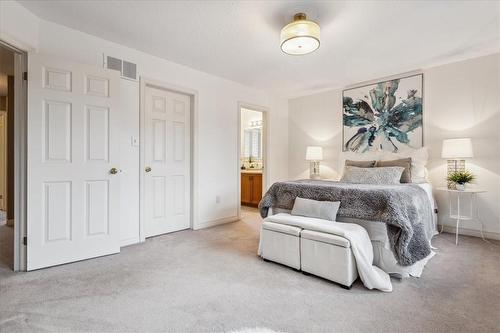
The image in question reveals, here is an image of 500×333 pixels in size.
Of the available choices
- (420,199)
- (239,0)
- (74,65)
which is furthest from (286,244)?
(74,65)

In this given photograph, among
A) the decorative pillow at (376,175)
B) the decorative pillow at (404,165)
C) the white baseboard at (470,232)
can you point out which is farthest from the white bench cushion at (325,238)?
the white baseboard at (470,232)

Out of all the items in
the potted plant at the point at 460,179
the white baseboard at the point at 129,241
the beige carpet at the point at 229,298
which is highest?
the potted plant at the point at 460,179

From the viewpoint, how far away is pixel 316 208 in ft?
8.61

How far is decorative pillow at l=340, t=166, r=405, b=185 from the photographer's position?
3339mm

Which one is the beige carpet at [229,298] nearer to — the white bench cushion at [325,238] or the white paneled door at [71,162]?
the white paneled door at [71,162]

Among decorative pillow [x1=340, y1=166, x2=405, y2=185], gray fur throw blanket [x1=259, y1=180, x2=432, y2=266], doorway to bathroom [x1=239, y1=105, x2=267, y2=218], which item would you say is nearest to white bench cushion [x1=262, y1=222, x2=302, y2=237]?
gray fur throw blanket [x1=259, y1=180, x2=432, y2=266]

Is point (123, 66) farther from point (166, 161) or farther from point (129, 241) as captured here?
point (129, 241)

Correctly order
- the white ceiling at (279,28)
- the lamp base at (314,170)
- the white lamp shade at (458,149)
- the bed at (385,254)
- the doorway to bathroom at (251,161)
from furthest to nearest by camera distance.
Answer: the doorway to bathroom at (251,161) → the lamp base at (314,170) → the white lamp shade at (458,149) → the white ceiling at (279,28) → the bed at (385,254)

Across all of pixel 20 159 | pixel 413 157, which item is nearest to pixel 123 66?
pixel 20 159

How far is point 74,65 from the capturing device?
102 inches

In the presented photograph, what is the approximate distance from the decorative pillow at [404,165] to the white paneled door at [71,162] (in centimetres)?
362

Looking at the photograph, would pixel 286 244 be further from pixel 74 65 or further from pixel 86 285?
pixel 74 65

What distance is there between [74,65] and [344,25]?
2819 millimetres

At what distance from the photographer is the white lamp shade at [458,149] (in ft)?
10.5
